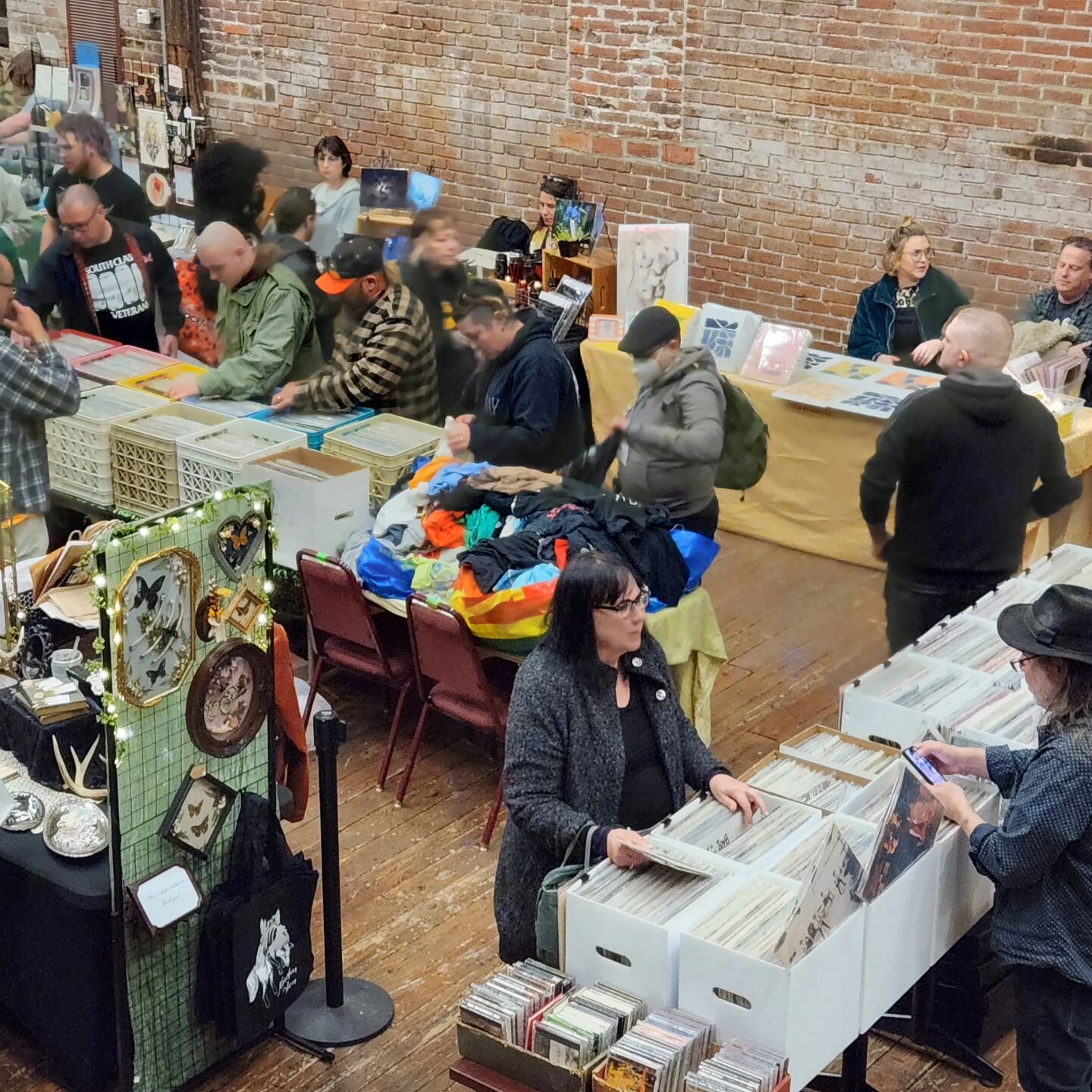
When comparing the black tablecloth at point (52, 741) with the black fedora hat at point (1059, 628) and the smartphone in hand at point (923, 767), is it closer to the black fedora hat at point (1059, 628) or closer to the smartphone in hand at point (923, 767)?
the smartphone in hand at point (923, 767)

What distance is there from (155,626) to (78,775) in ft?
2.07

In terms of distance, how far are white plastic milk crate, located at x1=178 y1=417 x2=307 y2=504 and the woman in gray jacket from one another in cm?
130

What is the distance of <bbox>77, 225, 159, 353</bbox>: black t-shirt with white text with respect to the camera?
6.81 metres

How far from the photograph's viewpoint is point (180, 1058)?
370 centimetres

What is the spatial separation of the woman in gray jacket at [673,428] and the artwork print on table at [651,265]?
2.69 meters

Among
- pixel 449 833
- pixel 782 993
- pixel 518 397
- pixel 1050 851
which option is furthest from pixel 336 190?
pixel 782 993

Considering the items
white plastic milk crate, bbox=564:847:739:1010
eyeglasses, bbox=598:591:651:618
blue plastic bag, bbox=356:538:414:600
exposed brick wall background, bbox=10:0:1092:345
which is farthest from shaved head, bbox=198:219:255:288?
white plastic milk crate, bbox=564:847:739:1010

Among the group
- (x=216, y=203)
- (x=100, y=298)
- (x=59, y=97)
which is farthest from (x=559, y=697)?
(x=59, y=97)

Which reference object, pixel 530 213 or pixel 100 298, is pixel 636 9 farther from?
pixel 100 298

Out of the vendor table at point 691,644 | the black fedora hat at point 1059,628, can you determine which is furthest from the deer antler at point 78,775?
the black fedora hat at point 1059,628

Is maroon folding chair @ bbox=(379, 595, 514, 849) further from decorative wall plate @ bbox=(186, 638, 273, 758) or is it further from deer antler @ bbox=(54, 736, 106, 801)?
deer antler @ bbox=(54, 736, 106, 801)

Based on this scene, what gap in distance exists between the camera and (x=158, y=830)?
3510mm

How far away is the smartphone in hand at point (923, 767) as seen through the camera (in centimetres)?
318

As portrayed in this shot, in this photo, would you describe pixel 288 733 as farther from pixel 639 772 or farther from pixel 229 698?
pixel 639 772
